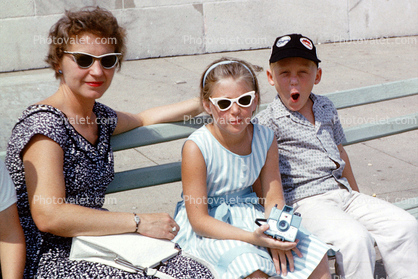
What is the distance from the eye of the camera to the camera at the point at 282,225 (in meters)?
2.59

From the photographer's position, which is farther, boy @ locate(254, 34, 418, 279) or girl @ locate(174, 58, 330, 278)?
boy @ locate(254, 34, 418, 279)

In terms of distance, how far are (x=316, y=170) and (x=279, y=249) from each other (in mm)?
741

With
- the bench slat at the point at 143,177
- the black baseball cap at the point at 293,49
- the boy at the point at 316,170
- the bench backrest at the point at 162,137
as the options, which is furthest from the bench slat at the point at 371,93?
the bench slat at the point at 143,177

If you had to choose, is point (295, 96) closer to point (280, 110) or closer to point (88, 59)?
point (280, 110)

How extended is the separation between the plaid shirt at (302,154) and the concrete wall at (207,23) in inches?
219

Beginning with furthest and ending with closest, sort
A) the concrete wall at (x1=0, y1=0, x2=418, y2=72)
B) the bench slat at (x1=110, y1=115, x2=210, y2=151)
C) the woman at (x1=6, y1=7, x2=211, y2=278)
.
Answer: the concrete wall at (x1=0, y1=0, x2=418, y2=72), the bench slat at (x1=110, y1=115, x2=210, y2=151), the woman at (x1=6, y1=7, x2=211, y2=278)

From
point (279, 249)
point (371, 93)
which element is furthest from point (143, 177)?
point (371, 93)

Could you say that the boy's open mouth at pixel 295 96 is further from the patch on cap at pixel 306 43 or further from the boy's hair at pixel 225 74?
the boy's hair at pixel 225 74

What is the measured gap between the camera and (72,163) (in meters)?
2.65

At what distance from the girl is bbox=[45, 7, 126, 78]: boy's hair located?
1.83ft

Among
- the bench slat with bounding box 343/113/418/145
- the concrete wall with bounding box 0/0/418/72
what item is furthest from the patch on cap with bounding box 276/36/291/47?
the concrete wall with bounding box 0/0/418/72

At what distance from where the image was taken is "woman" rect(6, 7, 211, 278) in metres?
2.50

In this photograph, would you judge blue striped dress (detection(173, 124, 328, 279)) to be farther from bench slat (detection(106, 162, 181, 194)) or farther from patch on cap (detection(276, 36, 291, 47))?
patch on cap (detection(276, 36, 291, 47))

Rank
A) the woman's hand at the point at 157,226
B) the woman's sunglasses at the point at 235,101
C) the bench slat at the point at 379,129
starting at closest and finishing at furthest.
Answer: the woman's hand at the point at 157,226
the woman's sunglasses at the point at 235,101
the bench slat at the point at 379,129
